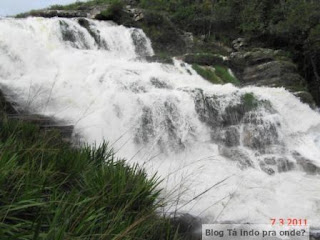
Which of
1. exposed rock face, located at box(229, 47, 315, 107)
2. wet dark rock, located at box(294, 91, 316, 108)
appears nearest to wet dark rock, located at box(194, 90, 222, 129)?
wet dark rock, located at box(294, 91, 316, 108)

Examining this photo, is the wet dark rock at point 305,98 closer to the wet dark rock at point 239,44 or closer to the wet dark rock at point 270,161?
the wet dark rock at point 270,161

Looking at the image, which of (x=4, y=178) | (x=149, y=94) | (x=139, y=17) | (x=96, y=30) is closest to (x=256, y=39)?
(x=139, y=17)

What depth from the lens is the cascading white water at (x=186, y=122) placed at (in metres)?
8.51

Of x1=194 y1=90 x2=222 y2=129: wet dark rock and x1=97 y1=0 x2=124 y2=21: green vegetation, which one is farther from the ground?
x1=97 y1=0 x2=124 y2=21: green vegetation

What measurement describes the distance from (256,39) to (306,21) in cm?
365

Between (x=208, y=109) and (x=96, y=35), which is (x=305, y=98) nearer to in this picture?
(x=208, y=109)

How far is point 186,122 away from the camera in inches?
446

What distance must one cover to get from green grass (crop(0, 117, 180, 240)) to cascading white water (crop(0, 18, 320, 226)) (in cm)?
355

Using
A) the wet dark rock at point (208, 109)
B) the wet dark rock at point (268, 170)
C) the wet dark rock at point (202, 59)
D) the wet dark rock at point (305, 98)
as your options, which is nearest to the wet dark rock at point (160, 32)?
the wet dark rock at point (202, 59)

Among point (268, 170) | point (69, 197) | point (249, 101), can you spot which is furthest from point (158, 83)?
point (69, 197)

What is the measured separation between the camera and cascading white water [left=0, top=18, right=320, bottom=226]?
8.51m

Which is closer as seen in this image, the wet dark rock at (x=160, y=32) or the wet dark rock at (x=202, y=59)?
the wet dark rock at (x=202, y=59)

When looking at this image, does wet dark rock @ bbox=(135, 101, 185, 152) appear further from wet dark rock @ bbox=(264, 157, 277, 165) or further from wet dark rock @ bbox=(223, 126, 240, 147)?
wet dark rock @ bbox=(264, 157, 277, 165)

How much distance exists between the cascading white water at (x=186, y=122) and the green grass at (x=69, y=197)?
355cm
